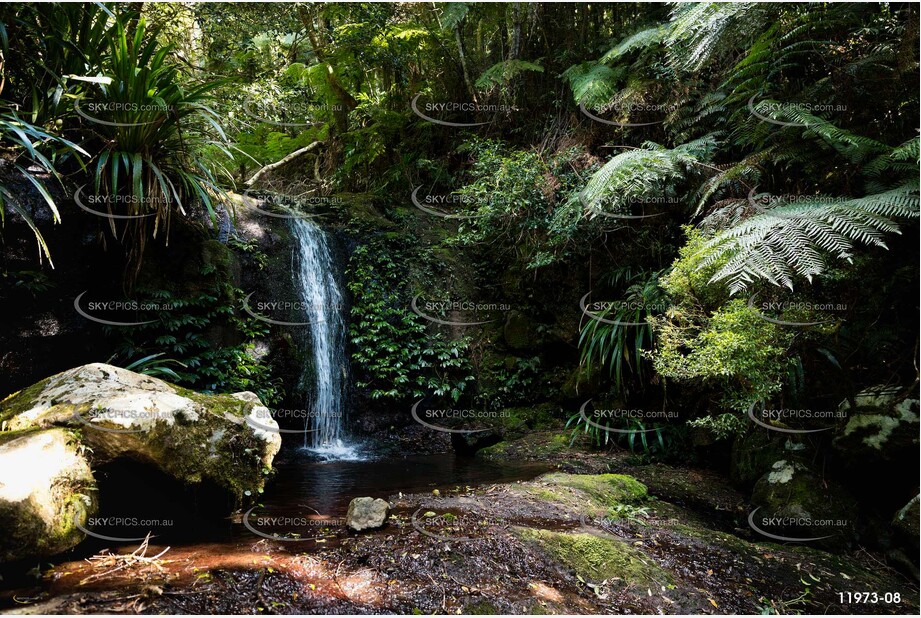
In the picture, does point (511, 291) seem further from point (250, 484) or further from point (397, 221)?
point (250, 484)

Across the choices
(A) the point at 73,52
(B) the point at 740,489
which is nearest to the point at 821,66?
(B) the point at 740,489

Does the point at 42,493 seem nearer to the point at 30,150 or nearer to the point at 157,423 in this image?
the point at 157,423

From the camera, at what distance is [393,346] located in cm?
650

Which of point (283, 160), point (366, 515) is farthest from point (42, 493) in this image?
point (283, 160)

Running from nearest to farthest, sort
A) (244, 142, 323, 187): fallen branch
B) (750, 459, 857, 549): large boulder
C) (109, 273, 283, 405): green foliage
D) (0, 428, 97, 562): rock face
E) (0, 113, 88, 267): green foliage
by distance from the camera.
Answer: (0, 428, 97, 562): rock face < (0, 113, 88, 267): green foliage < (750, 459, 857, 549): large boulder < (109, 273, 283, 405): green foliage < (244, 142, 323, 187): fallen branch

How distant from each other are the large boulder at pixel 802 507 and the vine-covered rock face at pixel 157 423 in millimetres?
3491

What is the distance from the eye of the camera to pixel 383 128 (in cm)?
853

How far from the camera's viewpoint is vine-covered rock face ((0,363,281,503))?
2.66 metres

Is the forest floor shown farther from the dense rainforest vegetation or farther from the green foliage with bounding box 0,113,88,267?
the green foliage with bounding box 0,113,88,267

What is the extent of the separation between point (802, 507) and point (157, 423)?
4.16 m

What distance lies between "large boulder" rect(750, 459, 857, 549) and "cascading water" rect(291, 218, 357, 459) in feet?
12.6

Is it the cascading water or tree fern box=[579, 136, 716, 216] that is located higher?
tree fern box=[579, 136, 716, 216]

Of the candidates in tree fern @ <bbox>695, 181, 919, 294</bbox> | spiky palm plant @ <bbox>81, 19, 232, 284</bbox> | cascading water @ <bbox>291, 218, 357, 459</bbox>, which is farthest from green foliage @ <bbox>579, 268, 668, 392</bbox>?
spiky palm plant @ <bbox>81, 19, 232, 284</bbox>

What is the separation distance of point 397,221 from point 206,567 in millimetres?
6084
